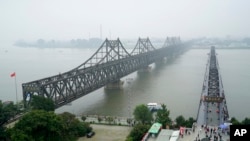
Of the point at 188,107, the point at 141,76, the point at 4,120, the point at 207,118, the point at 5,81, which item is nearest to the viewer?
the point at 4,120

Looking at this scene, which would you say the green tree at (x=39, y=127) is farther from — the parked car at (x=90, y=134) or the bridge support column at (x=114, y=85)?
the bridge support column at (x=114, y=85)

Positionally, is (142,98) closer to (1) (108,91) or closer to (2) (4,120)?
(1) (108,91)

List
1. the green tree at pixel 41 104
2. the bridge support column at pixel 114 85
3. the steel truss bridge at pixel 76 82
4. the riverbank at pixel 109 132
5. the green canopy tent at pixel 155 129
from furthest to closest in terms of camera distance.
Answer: the bridge support column at pixel 114 85
the steel truss bridge at pixel 76 82
the green tree at pixel 41 104
the riverbank at pixel 109 132
the green canopy tent at pixel 155 129

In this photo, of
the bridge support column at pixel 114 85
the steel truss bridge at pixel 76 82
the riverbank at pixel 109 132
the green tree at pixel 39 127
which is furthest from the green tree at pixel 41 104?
→ the bridge support column at pixel 114 85

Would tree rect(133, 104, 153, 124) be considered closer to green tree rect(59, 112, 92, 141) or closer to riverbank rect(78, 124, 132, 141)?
riverbank rect(78, 124, 132, 141)

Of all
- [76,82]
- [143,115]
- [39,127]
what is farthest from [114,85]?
[39,127]

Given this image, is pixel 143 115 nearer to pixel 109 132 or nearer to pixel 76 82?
pixel 109 132

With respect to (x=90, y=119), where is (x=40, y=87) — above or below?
above

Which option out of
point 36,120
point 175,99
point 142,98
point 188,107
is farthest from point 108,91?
point 36,120

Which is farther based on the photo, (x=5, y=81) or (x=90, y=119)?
(x=5, y=81)
